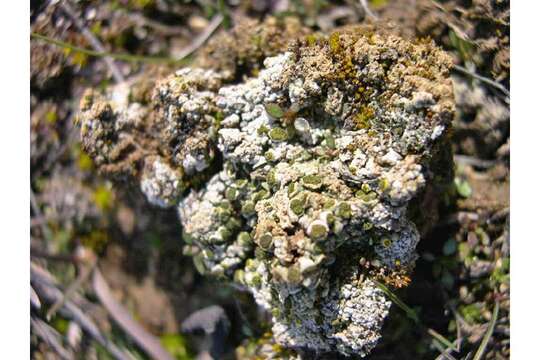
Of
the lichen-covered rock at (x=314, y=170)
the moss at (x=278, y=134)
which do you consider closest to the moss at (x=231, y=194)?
the lichen-covered rock at (x=314, y=170)

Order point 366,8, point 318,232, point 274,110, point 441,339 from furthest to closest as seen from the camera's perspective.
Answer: point 366,8
point 441,339
point 274,110
point 318,232

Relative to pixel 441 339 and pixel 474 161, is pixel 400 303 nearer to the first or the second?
pixel 441 339

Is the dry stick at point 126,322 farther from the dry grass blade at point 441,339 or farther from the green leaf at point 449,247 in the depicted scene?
the green leaf at point 449,247

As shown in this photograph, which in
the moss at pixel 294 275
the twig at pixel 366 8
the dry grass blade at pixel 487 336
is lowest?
the dry grass blade at pixel 487 336

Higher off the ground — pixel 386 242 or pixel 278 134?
pixel 278 134

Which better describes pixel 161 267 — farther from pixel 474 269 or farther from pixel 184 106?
pixel 474 269

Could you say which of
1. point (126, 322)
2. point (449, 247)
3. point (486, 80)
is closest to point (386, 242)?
point (449, 247)

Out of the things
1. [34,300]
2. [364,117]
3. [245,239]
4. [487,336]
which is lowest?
[487,336]
